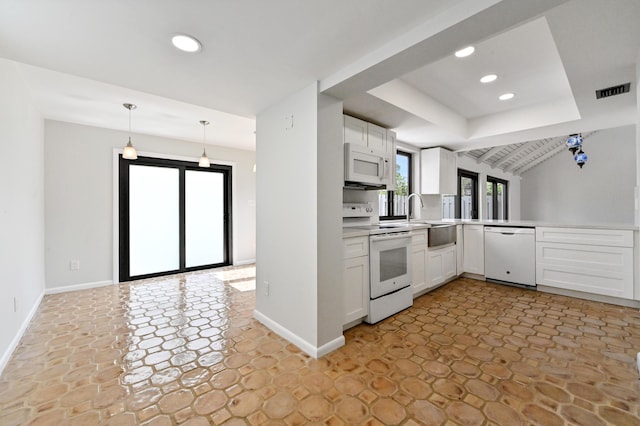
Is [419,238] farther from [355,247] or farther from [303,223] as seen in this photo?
[303,223]

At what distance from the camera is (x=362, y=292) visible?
8.58 feet

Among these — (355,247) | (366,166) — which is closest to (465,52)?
(366,166)

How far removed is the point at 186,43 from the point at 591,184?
463 inches

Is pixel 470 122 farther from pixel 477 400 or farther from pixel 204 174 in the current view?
pixel 204 174

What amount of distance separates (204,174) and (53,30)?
3723 millimetres

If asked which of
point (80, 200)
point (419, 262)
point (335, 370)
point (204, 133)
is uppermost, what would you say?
point (204, 133)

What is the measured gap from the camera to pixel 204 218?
5.21 m

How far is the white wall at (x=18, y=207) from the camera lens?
208 cm

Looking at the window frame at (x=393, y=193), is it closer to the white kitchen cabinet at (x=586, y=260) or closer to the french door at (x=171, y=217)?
the white kitchen cabinet at (x=586, y=260)

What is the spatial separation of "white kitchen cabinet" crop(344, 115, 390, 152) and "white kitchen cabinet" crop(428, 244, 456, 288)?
5.25 feet

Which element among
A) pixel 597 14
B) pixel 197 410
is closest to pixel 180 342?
pixel 197 410

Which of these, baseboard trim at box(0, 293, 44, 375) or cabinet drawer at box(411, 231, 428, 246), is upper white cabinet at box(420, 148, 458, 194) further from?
baseboard trim at box(0, 293, 44, 375)

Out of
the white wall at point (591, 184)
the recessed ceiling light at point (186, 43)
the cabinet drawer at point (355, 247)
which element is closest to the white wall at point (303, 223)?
the cabinet drawer at point (355, 247)

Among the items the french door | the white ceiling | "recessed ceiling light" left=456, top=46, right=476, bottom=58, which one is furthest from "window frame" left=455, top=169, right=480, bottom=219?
the french door
